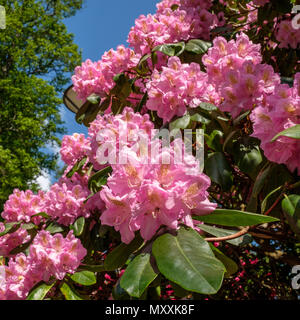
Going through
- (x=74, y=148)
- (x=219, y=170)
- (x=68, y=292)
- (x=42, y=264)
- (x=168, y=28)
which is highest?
(x=168, y=28)

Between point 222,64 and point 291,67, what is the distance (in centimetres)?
62

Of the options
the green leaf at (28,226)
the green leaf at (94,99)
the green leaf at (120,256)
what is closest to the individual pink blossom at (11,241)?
the green leaf at (28,226)

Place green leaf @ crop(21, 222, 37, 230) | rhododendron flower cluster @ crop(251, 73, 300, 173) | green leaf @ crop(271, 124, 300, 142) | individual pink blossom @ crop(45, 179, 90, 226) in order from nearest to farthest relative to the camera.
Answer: green leaf @ crop(271, 124, 300, 142)
rhododendron flower cluster @ crop(251, 73, 300, 173)
individual pink blossom @ crop(45, 179, 90, 226)
green leaf @ crop(21, 222, 37, 230)

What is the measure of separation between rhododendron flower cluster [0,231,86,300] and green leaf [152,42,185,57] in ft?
2.76

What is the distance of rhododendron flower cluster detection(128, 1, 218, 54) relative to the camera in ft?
5.42

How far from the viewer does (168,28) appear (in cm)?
167

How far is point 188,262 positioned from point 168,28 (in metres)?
1.33

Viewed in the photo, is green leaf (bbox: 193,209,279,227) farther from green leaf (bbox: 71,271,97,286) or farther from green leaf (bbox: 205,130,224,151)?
green leaf (bbox: 71,271,97,286)

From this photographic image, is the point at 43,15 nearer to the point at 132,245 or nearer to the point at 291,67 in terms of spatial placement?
the point at 291,67

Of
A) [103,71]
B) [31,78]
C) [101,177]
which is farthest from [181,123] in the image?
[31,78]

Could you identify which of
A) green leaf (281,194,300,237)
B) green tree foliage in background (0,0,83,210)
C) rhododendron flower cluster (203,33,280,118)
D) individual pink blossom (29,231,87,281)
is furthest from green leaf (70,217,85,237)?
green tree foliage in background (0,0,83,210)

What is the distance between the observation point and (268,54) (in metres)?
1.83

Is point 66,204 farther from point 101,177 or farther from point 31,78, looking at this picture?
point 31,78

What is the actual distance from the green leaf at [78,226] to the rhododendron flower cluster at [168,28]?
855mm
